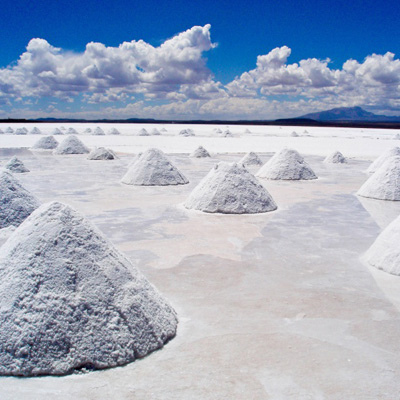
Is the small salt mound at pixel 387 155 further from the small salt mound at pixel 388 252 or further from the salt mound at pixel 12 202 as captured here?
the salt mound at pixel 12 202

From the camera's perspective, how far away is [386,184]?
382 inches

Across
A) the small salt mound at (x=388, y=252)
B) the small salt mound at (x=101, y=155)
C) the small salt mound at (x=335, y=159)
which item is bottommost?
the small salt mound at (x=335, y=159)

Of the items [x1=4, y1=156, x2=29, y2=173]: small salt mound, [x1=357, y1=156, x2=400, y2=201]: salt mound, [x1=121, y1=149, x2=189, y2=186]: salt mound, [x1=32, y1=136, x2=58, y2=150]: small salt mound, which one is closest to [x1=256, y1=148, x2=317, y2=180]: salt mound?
[x1=121, y1=149, x2=189, y2=186]: salt mound

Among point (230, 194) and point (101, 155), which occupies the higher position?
point (230, 194)

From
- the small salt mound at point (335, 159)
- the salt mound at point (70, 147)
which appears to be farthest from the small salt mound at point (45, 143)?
the small salt mound at point (335, 159)

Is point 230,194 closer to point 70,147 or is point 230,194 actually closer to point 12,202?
point 12,202

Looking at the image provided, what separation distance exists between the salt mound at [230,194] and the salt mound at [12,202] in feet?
9.13

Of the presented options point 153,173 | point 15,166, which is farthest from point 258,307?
point 15,166

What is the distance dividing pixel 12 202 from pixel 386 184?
7.17 metres

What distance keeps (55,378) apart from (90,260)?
74 centimetres

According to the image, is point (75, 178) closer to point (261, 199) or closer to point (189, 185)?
point (189, 185)

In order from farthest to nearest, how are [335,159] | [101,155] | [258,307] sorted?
[335,159]
[101,155]
[258,307]

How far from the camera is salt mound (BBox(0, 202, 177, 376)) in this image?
2.80 meters

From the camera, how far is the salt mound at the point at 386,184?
955cm
